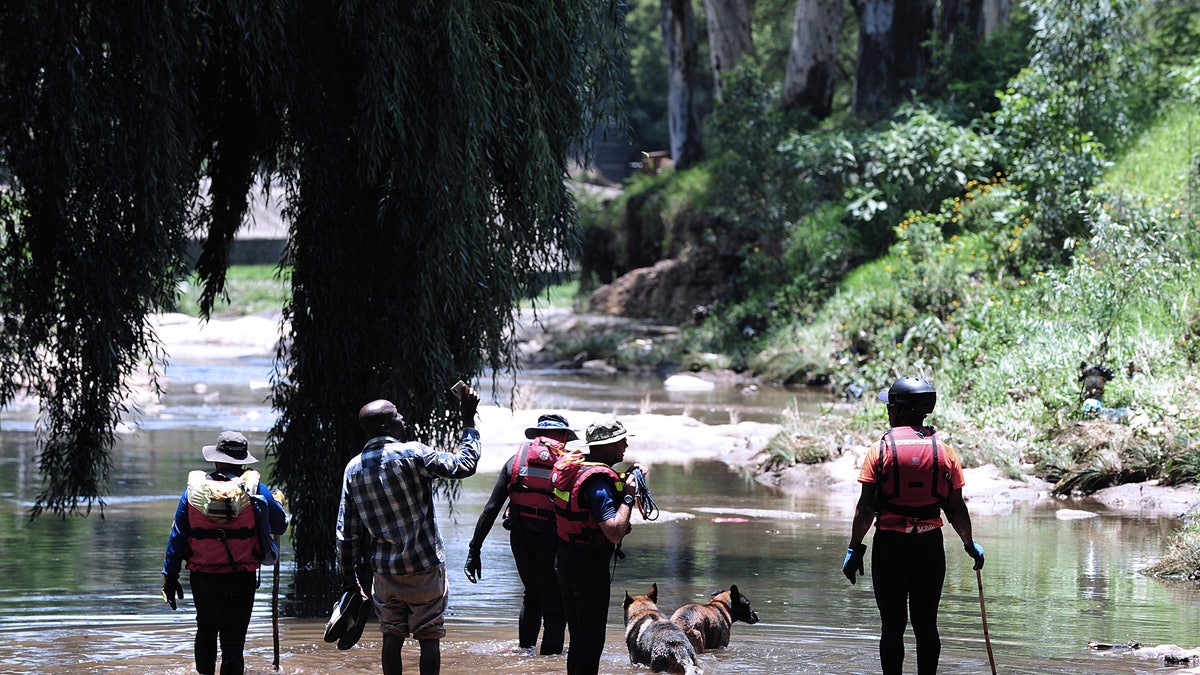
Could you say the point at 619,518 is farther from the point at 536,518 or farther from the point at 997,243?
the point at 997,243

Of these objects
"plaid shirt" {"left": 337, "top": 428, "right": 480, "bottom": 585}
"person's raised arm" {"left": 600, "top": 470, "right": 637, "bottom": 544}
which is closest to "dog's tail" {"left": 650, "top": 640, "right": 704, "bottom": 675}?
"person's raised arm" {"left": 600, "top": 470, "right": 637, "bottom": 544}

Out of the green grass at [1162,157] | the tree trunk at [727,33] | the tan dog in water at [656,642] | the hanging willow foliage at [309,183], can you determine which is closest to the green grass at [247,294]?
the tree trunk at [727,33]

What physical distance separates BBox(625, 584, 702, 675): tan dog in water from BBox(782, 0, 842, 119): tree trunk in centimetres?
3012

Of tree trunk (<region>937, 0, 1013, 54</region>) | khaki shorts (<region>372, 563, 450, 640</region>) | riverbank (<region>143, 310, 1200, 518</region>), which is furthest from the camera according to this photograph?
tree trunk (<region>937, 0, 1013, 54</region>)

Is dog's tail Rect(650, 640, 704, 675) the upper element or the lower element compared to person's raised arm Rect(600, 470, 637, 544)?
lower

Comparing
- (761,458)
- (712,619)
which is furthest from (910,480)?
(761,458)

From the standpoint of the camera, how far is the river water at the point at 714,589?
881 cm

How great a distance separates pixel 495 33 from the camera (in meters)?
11.1

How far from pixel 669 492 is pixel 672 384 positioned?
12.7 m

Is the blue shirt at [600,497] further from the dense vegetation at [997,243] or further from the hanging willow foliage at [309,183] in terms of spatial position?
the dense vegetation at [997,243]

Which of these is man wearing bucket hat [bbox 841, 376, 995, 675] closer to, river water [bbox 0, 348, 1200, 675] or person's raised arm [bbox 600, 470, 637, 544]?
river water [bbox 0, 348, 1200, 675]

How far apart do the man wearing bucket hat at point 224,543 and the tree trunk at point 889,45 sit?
30406 millimetres

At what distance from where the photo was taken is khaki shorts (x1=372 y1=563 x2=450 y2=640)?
293 inches

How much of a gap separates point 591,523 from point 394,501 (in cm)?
104
